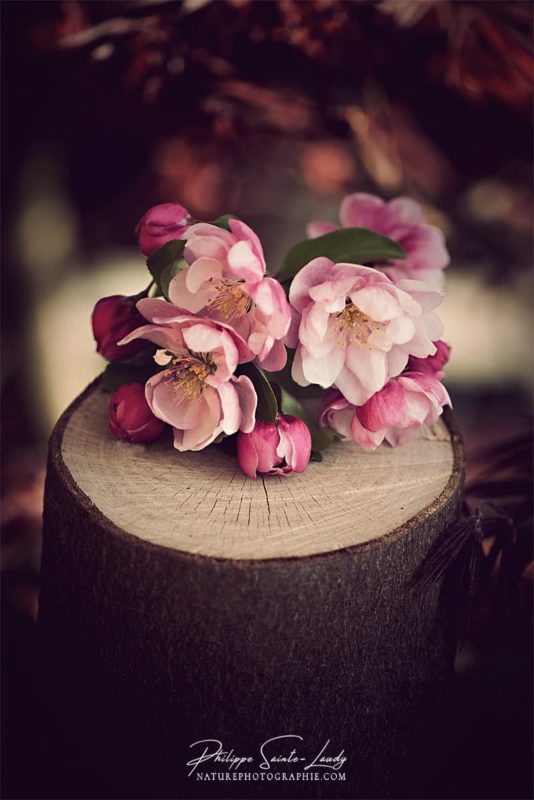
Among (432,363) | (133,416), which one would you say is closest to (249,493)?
(133,416)

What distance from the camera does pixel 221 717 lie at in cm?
94

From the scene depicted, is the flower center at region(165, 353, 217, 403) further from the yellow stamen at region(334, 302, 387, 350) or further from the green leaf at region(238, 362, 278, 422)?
the yellow stamen at region(334, 302, 387, 350)

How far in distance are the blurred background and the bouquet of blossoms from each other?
328 millimetres

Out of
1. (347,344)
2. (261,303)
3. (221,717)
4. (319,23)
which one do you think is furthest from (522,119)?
(221,717)

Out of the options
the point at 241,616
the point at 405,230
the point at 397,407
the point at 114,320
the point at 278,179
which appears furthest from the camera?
the point at 278,179

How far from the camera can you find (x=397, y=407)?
1000 millimetres

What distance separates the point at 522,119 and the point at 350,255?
924 mm

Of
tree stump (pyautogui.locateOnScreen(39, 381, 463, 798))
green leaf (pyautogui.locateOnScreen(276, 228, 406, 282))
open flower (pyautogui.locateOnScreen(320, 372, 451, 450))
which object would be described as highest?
green leaf (pyautogui.locateOnScreen(276, 228, 406, 282))

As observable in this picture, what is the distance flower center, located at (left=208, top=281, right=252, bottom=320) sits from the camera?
0.98 meters

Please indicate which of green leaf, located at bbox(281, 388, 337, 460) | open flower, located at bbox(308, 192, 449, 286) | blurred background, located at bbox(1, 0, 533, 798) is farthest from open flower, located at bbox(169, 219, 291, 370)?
blurred background, located at bbox(1, 0, 533, 798)

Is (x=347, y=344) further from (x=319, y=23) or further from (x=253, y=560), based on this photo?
(x=319, y=23)

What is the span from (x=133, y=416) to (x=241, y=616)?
310 mm

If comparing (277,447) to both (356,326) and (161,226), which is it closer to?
(356,326)

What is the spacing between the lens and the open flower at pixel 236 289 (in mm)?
911
